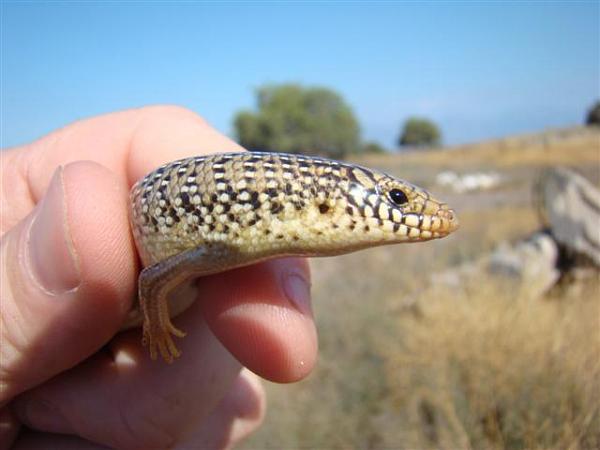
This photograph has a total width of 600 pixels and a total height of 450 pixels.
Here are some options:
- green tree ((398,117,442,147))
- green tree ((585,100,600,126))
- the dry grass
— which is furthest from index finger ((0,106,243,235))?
green tree ((398,117,442,147))

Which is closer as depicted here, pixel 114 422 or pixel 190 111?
pixel 114 422

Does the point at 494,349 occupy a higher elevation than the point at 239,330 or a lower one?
lower

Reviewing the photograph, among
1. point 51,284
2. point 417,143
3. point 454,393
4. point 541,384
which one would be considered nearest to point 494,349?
point 454,393

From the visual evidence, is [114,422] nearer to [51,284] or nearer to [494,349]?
[51,284]

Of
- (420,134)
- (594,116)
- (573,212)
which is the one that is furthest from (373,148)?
(573,212)

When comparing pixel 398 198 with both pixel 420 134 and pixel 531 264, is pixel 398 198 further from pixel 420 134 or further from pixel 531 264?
pixel 420 134
